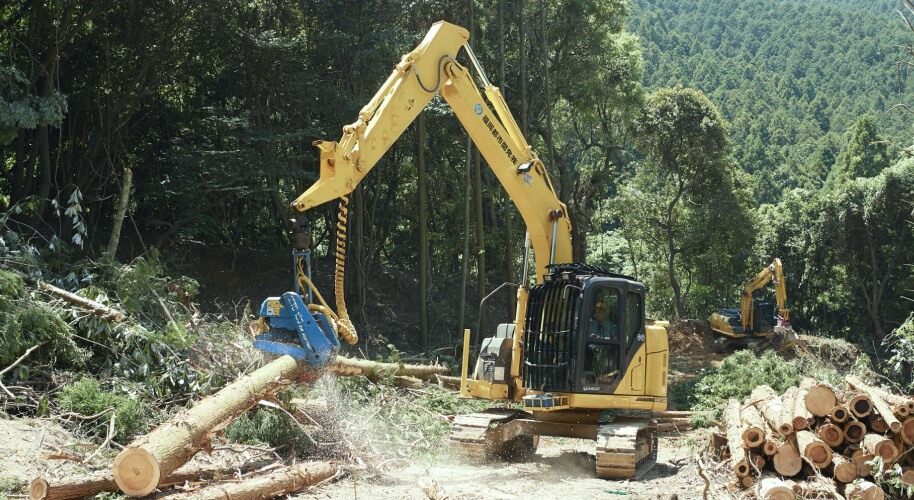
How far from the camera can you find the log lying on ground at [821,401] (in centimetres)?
664

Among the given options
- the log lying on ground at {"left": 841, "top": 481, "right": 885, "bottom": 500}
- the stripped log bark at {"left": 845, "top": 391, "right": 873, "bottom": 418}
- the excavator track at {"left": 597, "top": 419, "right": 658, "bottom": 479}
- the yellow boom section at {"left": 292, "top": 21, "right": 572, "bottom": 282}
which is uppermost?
the yellow boom section at {"left": 292, "top": 21, "right": 572, "bottom": 282}

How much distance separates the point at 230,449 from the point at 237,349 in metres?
2.52

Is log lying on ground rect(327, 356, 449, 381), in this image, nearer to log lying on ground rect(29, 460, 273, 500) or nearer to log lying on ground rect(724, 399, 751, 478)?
log lying on ground rect(29, 460, 273, 500)

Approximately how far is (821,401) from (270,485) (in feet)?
16.0

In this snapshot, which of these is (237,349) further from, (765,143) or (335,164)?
(765,143)

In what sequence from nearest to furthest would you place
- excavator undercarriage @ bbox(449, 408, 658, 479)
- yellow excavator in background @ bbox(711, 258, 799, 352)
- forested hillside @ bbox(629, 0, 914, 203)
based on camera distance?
excavator undercarriage @ bbox(449, 408, 658, 479)
yellow excavator in background @ bbox(711, 258, 799, 352)
forested hillside @ bbox(629, 0, 914, 203)

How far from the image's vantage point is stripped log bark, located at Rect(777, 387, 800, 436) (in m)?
6.79

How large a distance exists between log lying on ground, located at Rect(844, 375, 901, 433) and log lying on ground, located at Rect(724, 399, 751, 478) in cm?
115

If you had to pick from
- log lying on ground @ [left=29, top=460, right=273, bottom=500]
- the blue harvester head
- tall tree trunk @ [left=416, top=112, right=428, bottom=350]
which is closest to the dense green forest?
tall tree trunk @ [left=416, top=112, right=428, bottom=350]

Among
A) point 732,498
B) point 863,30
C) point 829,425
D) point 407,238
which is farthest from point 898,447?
point 863,30

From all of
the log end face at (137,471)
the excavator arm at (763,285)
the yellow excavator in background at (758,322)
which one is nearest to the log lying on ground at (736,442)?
the log end face at (137,471)

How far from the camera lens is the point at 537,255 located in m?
10.4

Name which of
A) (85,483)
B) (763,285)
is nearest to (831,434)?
(85,483)

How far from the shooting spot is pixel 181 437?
610 cm
